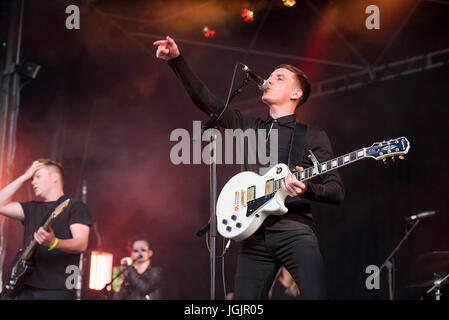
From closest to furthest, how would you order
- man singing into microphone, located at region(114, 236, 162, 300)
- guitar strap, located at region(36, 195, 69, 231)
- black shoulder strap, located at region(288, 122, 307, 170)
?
black shoulder strap, located at region(288, 122, 307, 170) → guitar strap, located at region(36, 195, 69, 231) → man singing into microphone, located at region(114, 236, 162, 300)

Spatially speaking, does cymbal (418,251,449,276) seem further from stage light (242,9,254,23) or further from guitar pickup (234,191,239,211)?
stage light (242,9,254,23)

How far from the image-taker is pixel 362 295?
7992mm

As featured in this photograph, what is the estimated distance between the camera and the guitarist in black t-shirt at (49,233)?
4.32m

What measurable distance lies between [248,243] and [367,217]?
18.7 ft

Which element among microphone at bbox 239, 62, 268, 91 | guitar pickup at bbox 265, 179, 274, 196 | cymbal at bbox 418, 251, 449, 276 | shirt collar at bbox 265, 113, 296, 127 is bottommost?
cymbal at bbox 418, 251, 449, 276

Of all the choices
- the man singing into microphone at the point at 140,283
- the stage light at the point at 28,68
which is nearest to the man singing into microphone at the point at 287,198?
the stage light at the point at 28,68

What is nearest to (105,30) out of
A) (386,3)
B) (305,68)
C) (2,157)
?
(2,157)

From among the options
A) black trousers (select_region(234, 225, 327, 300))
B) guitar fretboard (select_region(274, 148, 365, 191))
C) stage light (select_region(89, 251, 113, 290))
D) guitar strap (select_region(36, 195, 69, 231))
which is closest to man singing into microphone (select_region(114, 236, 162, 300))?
stage light (select_region(89, 251, 113, 290))

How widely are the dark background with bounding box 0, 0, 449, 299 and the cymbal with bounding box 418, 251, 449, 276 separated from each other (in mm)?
2307

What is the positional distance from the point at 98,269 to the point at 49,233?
8.17 feet

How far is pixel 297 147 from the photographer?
3.25 metres

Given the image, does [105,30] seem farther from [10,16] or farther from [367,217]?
[367,217]

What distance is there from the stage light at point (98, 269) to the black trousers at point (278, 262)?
3.91 m

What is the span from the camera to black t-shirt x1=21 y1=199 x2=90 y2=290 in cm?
436
